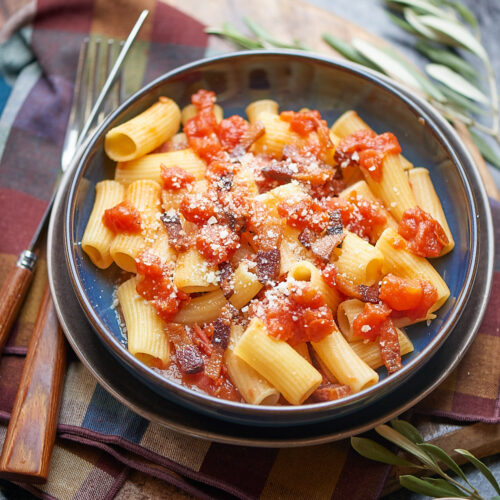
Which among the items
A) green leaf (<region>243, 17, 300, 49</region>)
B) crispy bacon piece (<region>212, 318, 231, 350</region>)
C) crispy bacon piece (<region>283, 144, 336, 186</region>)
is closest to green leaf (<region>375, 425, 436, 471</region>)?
crispy bacon piece (<region>212, 318, 231, 350</region>)

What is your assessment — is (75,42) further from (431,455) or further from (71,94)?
(431,455)

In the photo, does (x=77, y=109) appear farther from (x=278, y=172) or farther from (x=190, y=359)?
(x=190, y=359)

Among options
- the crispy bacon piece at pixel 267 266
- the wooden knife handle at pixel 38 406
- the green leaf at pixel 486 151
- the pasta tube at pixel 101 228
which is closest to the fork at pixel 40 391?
the wooden knife handle at pixel 38 406

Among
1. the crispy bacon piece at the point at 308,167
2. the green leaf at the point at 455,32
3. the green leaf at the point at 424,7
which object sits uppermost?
the green leaf at the point at 424,7

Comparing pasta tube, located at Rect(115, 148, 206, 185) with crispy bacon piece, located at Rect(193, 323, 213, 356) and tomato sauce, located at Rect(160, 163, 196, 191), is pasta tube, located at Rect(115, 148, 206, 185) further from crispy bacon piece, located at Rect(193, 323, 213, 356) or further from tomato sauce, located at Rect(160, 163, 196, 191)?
crispy bacon piece, located at Rect(193, 323, 213, 356)

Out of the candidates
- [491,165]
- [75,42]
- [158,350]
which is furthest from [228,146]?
[491,165]

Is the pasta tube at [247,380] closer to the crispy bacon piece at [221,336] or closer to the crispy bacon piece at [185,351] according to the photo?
the crispy bacon piece at [221,336]
